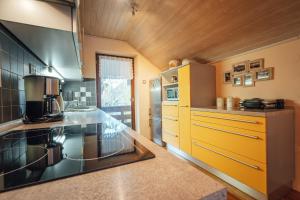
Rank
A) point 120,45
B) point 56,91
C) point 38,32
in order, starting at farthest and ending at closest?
1. point 120,45
2. point 56,91
3. point 38,32

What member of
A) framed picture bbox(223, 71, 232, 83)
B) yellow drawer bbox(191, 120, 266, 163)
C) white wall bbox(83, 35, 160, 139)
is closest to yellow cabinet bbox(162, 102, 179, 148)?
yellow drawer bbox(191, 120, 266, 163)

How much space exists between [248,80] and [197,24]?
100 cm

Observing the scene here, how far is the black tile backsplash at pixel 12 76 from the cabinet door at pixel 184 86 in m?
1.95

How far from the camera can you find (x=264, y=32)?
1.68m

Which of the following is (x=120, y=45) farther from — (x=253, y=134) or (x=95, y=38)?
(x=253, y=134)

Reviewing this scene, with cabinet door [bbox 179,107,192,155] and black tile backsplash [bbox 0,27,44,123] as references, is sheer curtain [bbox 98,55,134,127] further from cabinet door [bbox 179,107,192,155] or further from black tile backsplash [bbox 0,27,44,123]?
black tile backsplash [bbox 0,27,44,123]

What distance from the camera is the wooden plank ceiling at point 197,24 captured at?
4.96 ft

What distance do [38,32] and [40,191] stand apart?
2.69 ft

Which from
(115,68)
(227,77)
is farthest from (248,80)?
(115,68)

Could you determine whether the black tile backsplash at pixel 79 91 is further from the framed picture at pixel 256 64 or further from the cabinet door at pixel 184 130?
the framed picture at pixel 256 64

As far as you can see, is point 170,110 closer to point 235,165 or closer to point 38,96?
point 235,165

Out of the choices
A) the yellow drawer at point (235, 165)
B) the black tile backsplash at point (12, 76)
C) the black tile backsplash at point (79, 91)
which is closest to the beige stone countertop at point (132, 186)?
the black tile backsplash at point (12, 76)

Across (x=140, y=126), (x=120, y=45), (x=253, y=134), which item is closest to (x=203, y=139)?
(x=253, y=134)

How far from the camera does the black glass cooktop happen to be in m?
0.40
